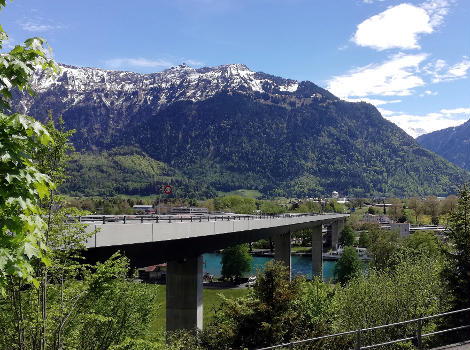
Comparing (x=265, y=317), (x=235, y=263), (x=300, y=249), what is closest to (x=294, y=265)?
(x=235, y=263)

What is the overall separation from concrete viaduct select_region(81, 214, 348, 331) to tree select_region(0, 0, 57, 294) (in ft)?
39.1

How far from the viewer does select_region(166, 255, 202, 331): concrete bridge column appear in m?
35.7

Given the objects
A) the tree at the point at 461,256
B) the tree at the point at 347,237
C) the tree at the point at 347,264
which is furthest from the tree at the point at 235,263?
the tree at the point at 347,237

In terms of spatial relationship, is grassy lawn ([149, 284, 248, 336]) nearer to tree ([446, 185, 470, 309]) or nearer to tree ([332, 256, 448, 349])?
tree ([332, 256, 448, 349])

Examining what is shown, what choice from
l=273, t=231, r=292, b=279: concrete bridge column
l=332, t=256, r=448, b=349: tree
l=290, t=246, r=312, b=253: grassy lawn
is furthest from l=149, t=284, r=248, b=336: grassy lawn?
l=290, t=246, r=312, b=253: grassy lawn

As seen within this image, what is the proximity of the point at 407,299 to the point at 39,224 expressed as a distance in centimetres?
3083

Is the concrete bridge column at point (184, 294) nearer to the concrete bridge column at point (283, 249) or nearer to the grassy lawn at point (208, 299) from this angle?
the grassy lawn at point (208, 299)

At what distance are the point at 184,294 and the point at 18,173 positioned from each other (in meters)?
32.0

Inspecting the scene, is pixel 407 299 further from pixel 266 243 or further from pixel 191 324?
pixel 266 243

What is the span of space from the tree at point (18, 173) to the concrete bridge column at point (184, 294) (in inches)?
1180

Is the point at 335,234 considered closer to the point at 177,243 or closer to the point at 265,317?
the point at 177,243

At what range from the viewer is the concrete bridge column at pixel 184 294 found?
3572cm

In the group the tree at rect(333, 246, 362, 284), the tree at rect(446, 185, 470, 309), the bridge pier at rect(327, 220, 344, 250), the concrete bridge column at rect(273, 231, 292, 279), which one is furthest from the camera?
the bridge pier at rect(327, 220, 344, 250)

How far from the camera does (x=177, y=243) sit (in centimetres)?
2855
